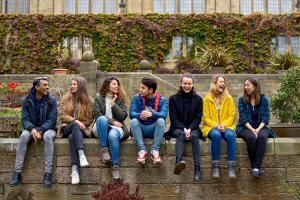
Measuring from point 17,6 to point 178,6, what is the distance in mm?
9981

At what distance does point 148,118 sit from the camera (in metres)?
7.81

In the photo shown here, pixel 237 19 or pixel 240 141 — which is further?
pixel 237 19

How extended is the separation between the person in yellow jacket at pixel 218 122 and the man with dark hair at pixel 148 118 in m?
0.75

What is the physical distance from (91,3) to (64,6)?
166 cm

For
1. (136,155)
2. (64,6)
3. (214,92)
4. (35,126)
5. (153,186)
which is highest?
(64,6)

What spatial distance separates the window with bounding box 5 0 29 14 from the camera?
1145 inches

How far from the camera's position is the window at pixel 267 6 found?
28.4m

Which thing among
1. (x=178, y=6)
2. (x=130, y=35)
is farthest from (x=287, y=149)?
(x=178, y=6)

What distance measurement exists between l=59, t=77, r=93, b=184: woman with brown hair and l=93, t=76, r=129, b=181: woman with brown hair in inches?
8.3

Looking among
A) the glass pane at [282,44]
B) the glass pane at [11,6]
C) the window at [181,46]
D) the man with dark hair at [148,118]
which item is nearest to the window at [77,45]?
the window at [181,46]

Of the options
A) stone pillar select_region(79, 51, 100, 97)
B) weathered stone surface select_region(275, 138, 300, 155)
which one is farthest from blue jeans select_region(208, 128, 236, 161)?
stone pillar select_region(79, 51, 100, 97)

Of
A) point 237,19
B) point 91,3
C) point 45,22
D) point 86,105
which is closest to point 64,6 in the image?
point 91,3

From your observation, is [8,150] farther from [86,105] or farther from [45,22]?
[45,22]

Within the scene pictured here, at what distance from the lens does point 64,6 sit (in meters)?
28.5
